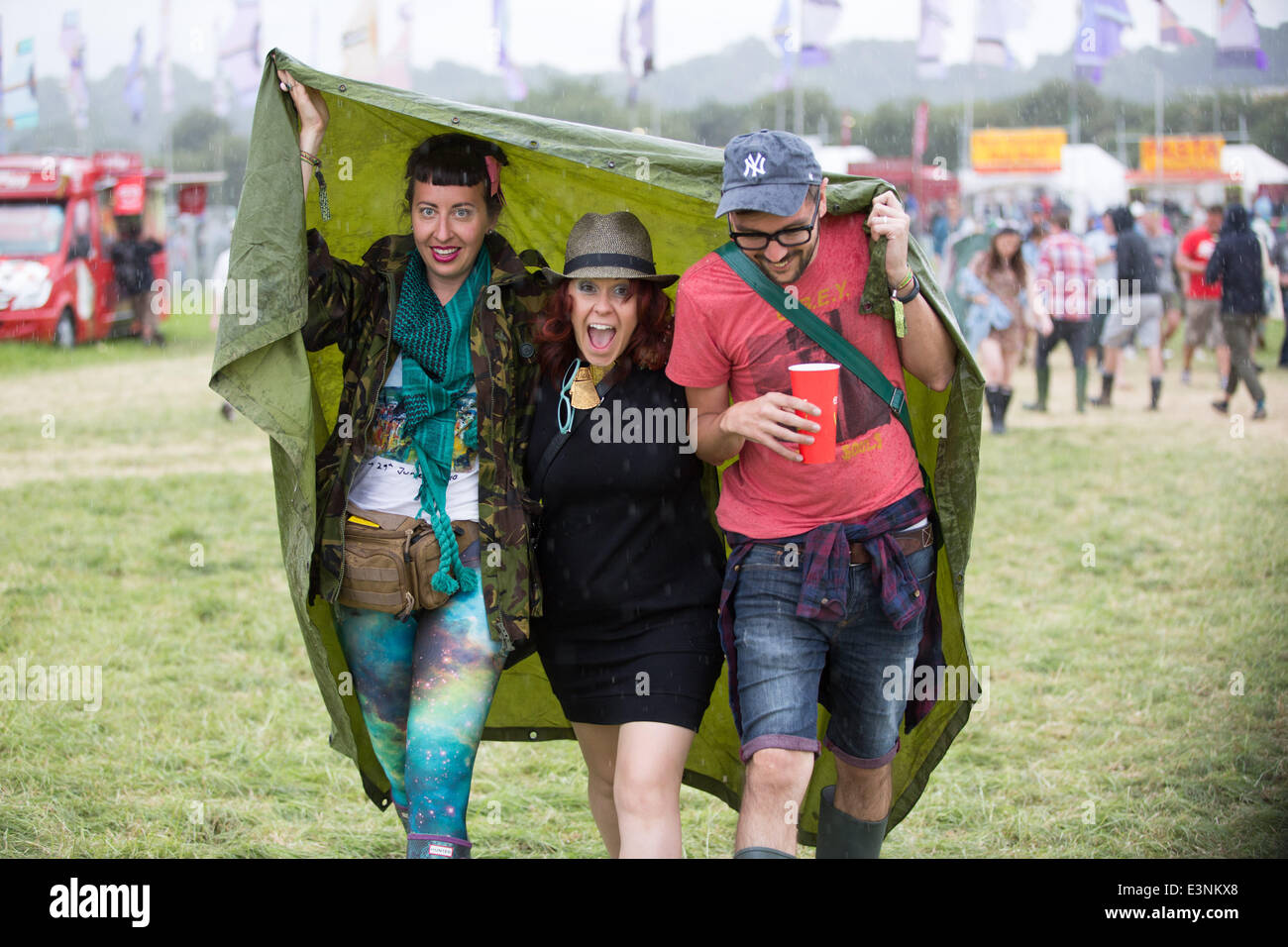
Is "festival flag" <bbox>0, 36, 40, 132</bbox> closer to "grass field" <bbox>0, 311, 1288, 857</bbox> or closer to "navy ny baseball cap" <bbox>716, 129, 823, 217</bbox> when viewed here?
"grass field" <bbox>0, 311, 1288, 857</bbox>

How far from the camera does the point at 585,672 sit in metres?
3.32

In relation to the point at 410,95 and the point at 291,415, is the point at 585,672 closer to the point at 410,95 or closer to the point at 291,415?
the point at 291,415

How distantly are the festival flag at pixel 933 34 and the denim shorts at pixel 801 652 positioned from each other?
88.1 feet

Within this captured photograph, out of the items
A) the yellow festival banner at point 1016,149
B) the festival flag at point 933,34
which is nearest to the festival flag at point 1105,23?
the festival flag at point 933,34

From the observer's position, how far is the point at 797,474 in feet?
10.2

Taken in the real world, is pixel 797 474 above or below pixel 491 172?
below

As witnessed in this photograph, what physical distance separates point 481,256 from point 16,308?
1760 centimetres

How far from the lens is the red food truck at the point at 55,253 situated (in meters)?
18.5

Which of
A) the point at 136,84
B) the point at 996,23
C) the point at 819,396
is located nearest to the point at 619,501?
the point at 819,396

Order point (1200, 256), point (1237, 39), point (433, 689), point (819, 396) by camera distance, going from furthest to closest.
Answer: point (1237, 39), point (1200, 256), point (433, 689), point (819, 396)

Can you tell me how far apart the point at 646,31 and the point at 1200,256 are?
723 inches

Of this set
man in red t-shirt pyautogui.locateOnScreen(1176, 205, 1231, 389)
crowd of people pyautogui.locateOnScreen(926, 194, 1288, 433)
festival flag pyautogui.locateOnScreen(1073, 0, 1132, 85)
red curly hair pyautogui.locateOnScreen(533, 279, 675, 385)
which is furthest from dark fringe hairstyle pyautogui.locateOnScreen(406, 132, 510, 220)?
festival flag pyautogui.locateOnScreen(1073, 0, 1132, 85)

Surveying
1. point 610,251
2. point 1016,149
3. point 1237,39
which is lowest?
point 610,251

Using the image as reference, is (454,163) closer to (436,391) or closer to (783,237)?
(436,391)
